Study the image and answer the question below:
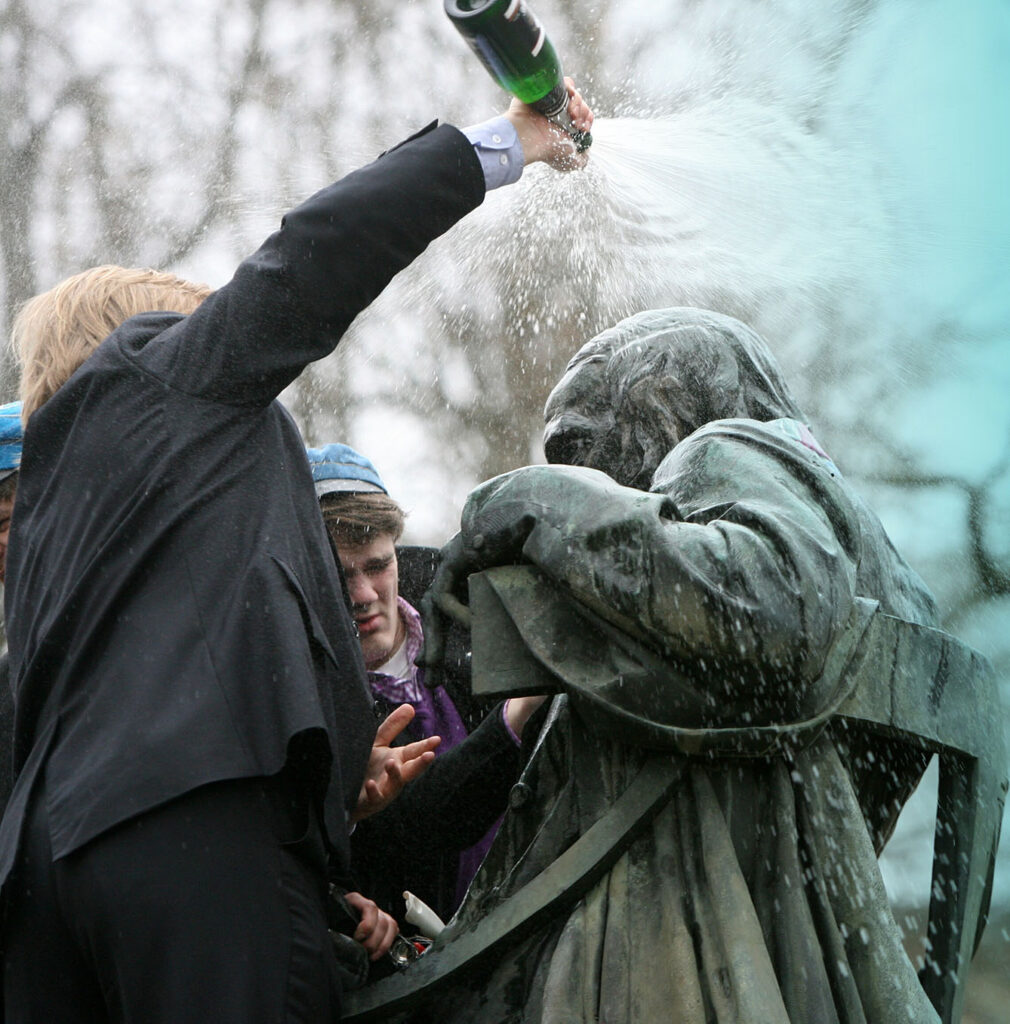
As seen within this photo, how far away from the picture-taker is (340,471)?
9.91ft

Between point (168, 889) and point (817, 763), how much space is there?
2.74 feet

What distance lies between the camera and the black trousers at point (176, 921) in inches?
64.9

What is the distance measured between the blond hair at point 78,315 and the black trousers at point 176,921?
64 centimetres

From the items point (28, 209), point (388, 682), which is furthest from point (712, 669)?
point (28, 209)

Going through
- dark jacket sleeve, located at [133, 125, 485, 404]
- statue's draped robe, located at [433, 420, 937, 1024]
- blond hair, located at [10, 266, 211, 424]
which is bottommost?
statue's draped robe, located at [433, 420, 937, 1024]

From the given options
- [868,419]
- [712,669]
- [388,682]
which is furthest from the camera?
[868,419]

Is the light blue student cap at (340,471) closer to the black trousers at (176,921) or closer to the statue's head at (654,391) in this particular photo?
the statue's head at (654,391)

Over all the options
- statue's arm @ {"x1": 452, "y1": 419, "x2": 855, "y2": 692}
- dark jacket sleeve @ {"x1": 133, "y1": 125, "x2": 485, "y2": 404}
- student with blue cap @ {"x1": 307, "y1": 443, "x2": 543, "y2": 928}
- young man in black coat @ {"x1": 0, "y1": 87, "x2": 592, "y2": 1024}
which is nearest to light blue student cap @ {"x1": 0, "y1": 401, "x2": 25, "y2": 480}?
student with blue cap @ {"x1": 307, "y1": 443, "x2": 543, "y2": 928}

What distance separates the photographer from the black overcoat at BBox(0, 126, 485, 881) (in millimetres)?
1722

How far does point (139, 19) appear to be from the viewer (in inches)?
330

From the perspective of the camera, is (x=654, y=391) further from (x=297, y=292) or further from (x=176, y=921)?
(x=176, y=921)

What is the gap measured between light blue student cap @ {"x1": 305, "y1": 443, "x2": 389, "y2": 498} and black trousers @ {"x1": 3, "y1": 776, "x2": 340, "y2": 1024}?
4.23 feet

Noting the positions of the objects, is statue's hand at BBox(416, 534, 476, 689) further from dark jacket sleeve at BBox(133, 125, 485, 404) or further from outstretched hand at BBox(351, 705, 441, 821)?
dark jacket sleeve at BBox(133, 125, 485, 404)

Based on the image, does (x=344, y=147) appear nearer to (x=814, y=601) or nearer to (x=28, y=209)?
(x=28, y=209)
